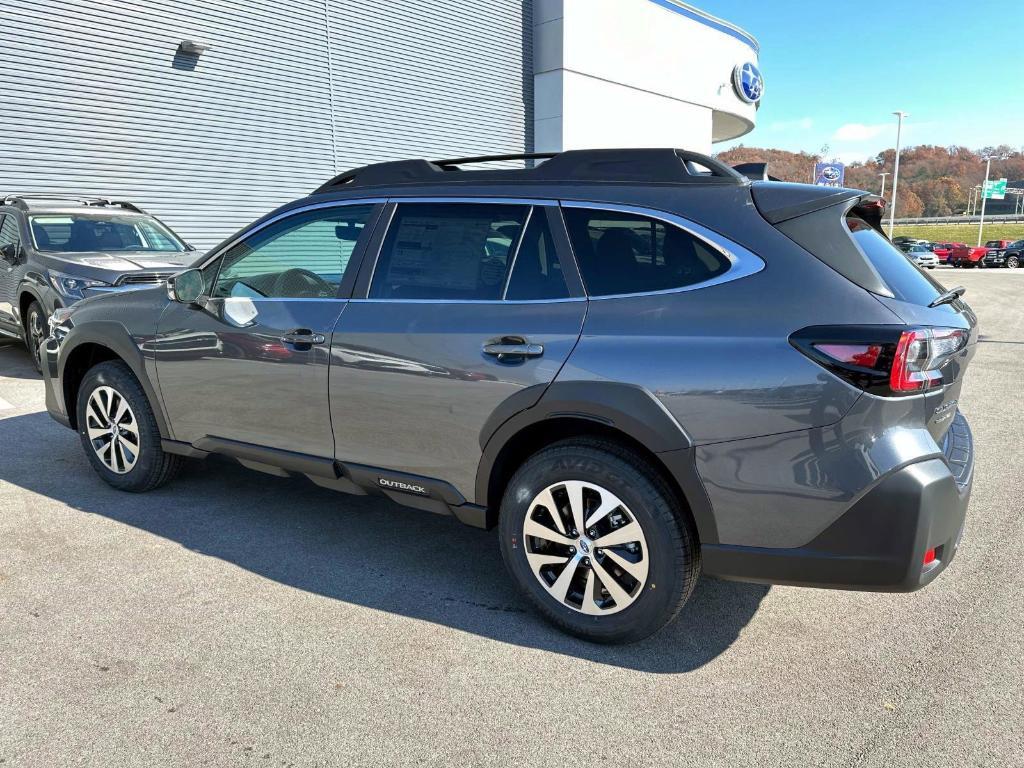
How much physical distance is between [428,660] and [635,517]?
93 centimetres

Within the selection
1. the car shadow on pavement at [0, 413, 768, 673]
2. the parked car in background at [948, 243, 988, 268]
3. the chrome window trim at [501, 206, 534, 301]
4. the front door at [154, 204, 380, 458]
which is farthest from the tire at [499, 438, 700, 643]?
the parked car in background at [948, 243, 988, 268]

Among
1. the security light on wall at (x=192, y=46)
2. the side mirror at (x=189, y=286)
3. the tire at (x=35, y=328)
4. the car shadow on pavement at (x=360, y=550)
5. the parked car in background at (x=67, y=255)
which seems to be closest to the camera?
the car shadow on pavement at (x=360, y=550)

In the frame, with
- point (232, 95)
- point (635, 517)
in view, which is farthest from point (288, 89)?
point (635, 517)

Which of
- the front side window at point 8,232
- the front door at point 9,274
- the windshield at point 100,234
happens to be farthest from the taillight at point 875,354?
the front side window at point 8,232

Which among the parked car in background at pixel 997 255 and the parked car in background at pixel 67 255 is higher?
the parked car in background at pixel 67 255

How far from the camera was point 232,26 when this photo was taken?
13406 millimetres

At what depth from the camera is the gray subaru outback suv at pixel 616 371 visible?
2396 mm

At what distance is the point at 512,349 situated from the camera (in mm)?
2869

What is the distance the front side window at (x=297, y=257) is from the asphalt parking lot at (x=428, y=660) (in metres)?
1.26

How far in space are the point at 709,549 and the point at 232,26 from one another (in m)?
13.9

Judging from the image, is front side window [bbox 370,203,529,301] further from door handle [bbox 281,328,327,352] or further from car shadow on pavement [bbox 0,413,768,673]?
car shadow on pavement [bbox 0,413,768,673]

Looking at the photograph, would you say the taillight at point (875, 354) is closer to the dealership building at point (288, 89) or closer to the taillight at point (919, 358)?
the taillight at point (919, 358)

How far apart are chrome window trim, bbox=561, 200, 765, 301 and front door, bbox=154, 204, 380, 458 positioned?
127cm

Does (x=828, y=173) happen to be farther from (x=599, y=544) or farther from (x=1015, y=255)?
(x=599, y=544)
